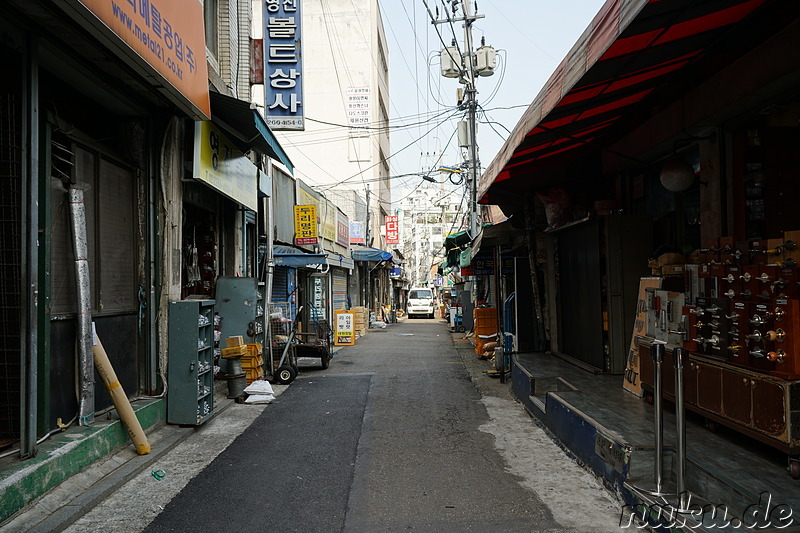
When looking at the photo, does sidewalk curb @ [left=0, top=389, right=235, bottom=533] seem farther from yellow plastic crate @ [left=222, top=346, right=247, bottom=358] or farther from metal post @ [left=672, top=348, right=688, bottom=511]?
metal post @ [left=672, top=348, right=688, bottom=511]

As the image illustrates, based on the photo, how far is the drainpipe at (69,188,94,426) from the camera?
19.0 ft

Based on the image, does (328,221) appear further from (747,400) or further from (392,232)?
(747,400)

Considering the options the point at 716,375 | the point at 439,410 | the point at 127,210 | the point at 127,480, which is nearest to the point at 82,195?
the point at 127,210

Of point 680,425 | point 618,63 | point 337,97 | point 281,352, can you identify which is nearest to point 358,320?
point 281,352

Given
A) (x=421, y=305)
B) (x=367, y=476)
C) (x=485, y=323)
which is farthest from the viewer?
(x=421, y=305)

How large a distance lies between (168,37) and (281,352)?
24.4 feet

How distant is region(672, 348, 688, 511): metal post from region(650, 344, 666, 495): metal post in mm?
163

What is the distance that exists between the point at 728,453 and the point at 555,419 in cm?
244

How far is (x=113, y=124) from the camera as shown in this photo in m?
7.30

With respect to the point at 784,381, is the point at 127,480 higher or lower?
lower

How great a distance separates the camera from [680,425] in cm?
387

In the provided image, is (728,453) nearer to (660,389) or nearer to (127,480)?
(660,389)

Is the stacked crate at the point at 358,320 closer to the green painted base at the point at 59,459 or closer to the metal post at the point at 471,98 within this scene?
the metal post at the point at 471,98

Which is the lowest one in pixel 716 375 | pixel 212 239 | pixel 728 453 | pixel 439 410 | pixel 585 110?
pixel 439 410
